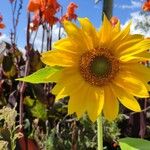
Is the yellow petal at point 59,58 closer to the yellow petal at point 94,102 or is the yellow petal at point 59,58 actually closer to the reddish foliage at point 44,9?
the yellow petal at point 94,102

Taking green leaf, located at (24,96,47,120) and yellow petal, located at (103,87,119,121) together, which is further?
green leaf, located at (24,96,47,120)

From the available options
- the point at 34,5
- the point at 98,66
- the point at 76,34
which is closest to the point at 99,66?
the point at 98,66

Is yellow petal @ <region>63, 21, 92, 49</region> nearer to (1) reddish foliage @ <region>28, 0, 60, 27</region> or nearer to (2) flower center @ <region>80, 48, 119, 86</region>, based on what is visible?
(2) flower center @ <region>80, 48, 119, 86</region>

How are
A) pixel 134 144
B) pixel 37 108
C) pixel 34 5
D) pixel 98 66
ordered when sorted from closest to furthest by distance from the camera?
pixel 134 144 < pixel 98 66 < pixel 37 108 < pixel 34 5

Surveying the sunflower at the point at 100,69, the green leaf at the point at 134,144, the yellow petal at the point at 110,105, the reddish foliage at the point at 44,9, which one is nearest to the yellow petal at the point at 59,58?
the sunflower at the point at 100,69

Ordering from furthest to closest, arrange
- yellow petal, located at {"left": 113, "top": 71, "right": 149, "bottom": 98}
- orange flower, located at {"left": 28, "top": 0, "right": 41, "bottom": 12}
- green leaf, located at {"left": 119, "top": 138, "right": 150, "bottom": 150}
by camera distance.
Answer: orange flower, located at {"left": 28, "top": 0, "right": 41, "bottom": 12} → yellow petal, located at {"left": 113, "top": 71, "right": 149, "bottom": 98} → green leaf, located at {"left": 119, "top": 138, "right": 150, "bottom": 150}

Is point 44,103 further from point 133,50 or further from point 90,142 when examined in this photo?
point 133,50

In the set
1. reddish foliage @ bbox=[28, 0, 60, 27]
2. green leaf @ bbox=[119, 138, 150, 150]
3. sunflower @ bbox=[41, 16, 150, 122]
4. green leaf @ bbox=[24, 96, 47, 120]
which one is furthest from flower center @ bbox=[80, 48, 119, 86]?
reddish foliage @ bbox=[28, 0, 60, 27]

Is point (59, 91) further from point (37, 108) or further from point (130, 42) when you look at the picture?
point (37, 108)
